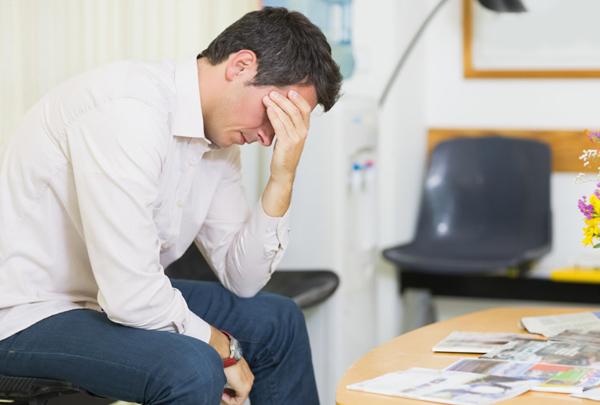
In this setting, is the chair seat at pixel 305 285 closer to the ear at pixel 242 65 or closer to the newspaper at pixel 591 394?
the ear at pixel 242 65

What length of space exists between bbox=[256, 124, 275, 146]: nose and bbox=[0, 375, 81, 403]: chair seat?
0.58 meters

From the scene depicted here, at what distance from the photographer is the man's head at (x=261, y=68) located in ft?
5.93

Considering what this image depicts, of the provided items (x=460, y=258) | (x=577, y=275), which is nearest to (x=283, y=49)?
(x=460, y=258)

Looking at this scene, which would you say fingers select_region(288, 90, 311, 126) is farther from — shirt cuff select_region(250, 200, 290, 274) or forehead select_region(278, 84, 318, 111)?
shirt cuff select_region(250, 200, 290, 274)

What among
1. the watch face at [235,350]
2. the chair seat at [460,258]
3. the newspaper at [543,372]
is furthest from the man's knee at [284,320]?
the chair seat at [460,258]

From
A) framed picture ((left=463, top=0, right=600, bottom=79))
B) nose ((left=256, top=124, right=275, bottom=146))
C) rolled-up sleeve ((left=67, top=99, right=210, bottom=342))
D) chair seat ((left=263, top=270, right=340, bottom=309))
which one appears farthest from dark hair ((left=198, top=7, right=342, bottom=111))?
framed picture ((left=463, top=0, right=600, bottom=79))

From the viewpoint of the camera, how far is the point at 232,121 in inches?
73.4

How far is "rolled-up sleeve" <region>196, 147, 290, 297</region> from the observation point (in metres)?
2.05

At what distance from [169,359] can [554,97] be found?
2.51 meters

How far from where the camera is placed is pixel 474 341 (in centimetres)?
184

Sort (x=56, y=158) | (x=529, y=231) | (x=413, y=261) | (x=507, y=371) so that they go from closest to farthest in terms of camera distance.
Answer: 1. (x=507, y=371)
2. (x=56, y=158)
3. (x=413, y=261)
4. (x=529, y=231)

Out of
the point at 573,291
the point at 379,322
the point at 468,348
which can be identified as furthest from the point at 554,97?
the point at 468,348

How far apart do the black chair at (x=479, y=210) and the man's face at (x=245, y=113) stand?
61.6 inches

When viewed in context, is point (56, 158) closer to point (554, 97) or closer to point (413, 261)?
point (413, 261)
